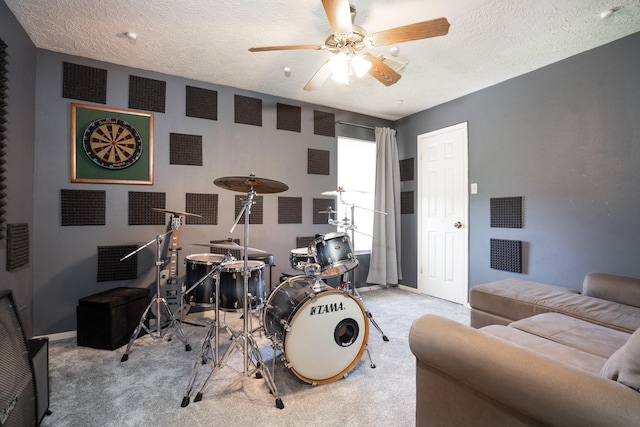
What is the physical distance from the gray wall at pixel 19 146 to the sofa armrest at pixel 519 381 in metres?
2.66

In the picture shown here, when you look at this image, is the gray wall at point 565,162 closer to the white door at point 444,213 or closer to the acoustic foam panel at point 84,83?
the white door at point 444,213

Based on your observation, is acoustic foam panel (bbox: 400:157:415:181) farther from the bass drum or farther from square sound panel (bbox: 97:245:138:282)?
square sound panel (bbox: 97:245:138:282)

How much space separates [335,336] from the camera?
6.14 ft

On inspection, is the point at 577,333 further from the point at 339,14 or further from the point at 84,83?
the point at 84,83

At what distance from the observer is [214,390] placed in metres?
1.85

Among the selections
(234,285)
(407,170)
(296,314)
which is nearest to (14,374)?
(234,285)

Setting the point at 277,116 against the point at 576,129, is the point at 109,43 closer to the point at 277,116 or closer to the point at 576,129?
the point at 277,116

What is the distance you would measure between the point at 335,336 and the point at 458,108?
10.5ft

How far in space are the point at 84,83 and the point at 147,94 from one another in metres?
0.50

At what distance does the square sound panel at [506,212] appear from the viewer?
3.06 metres

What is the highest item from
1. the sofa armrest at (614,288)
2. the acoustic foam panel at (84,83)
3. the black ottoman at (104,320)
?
the acoustic foam panel at (84,83)

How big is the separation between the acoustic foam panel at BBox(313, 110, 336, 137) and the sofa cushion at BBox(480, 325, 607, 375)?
2985mm

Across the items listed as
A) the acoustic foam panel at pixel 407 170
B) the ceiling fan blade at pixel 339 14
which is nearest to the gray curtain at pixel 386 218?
the acoustic foam panel at pixel 407 170

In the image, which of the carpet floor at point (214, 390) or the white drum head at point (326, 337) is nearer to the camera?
the carpet floor at point (214, 390)
